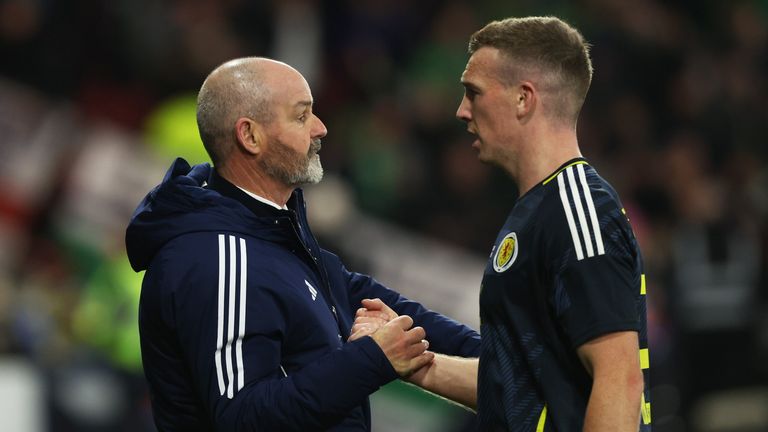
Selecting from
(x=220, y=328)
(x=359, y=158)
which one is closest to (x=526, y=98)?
(x=220, y=328)

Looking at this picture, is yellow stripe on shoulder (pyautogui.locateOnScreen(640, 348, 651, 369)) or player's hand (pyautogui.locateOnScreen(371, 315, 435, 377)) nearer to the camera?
yellow stripe on shoulder (pyautogui.locateOnScreen(640, 348, 651, 369))

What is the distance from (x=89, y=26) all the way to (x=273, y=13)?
1.33 meters

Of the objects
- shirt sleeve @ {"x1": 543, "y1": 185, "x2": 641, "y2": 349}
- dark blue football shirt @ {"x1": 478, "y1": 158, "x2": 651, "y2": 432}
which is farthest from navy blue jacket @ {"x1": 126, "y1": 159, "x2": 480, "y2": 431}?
shirt sleeve @ {"x1": 543, "y1": 185, "x2": 641, "y2": 349}

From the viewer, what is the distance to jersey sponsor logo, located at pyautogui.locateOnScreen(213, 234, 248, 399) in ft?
11.1

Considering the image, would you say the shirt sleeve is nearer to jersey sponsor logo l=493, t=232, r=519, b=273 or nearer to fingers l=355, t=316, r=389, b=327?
jersey sponsor logo l=493, t=232, r=519, b=273

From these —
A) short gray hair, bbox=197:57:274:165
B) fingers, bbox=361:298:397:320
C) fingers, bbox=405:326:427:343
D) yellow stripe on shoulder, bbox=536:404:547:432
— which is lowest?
yellow stripe on shoulder, bbox=536:404:547:432

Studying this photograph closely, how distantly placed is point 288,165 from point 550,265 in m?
0.99

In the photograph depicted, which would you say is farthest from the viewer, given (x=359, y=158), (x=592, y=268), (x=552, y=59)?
(x=359, y=158)

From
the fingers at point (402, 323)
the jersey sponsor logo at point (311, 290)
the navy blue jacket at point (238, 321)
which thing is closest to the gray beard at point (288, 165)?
the navy blue jacket at point (238, 321)

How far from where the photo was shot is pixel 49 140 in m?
8.51

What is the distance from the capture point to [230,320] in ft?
11.2

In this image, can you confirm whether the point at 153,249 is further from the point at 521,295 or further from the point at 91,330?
the point at 91,330

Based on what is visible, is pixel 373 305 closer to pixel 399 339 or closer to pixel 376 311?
pixel 376 311

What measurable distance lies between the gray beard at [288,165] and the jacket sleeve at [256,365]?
400 mm
